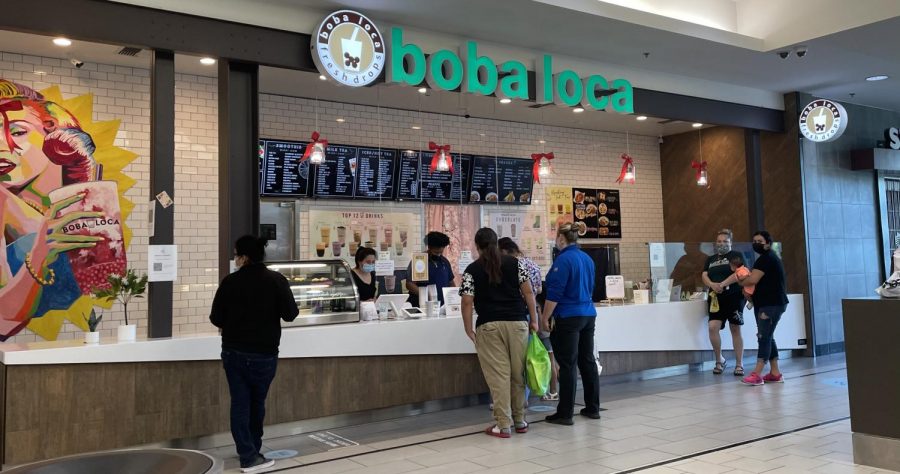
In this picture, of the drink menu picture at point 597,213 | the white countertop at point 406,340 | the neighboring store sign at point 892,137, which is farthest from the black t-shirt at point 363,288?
the neighboring store sign at point 892,137

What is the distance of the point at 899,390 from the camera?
4.32 m

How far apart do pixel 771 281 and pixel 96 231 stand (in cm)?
686

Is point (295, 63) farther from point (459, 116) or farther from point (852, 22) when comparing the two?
point (852, 22)

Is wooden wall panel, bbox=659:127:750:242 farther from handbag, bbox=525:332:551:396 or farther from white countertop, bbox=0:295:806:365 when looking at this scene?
handbag, bbox=525:332:551:396

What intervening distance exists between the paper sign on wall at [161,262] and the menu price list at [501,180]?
16.1 ft

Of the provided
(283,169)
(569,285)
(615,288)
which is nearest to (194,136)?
(283,169)

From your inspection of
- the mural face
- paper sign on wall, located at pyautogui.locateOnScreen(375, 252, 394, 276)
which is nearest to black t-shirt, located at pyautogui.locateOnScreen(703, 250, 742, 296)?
paper sign on wall, located at pyautogui.locateOnScreen(375, 252, 394, 276)

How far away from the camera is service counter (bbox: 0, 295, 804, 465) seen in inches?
180

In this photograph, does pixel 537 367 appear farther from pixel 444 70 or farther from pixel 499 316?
pixel 444 70

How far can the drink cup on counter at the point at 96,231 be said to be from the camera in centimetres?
686

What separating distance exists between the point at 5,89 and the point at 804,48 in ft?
26.6

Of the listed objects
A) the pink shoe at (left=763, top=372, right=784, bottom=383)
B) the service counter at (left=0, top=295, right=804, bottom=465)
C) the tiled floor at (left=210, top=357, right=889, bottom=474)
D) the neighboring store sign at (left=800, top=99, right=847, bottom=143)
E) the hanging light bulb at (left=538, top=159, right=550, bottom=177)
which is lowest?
the tiled floor at (left=210, top=357, right=889, bottom=474)

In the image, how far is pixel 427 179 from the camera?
9.31 metres

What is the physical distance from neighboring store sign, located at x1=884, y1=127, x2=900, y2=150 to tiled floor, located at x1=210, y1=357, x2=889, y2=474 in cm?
586
